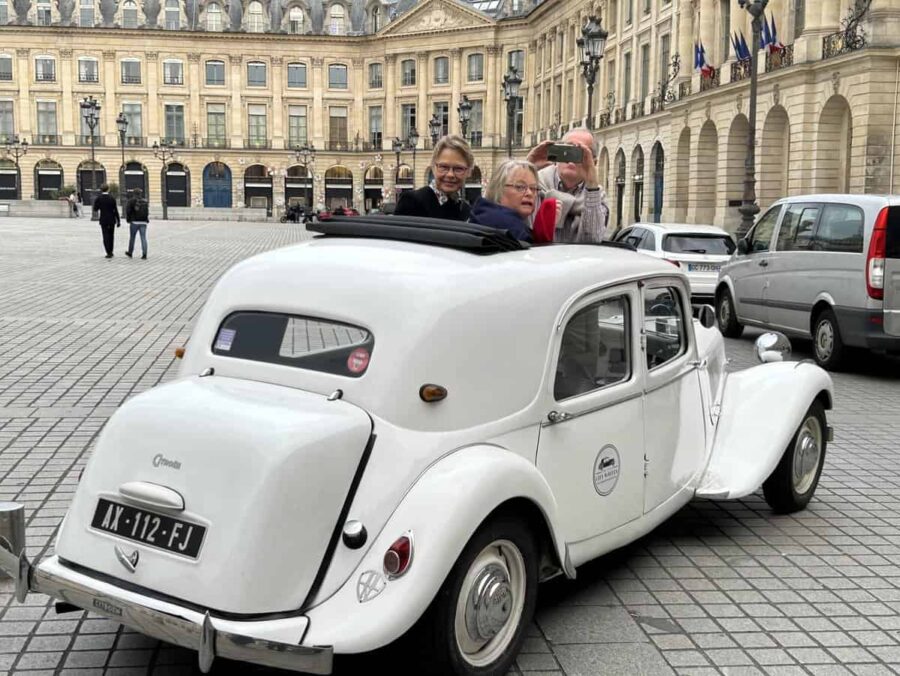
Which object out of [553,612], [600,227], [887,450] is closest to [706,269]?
[887,450]

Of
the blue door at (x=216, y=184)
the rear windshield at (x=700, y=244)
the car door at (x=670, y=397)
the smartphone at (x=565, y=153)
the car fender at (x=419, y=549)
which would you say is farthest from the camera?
the blue door at (x=216, y=184)

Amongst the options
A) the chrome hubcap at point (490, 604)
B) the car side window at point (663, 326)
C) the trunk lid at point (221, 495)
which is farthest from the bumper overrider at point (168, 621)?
the car side window at point (663, 326)

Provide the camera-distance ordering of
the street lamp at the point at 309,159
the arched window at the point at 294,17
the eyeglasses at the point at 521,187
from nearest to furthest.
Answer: the eyeglasses at the point at 521,187 → the street lamp at the point at 309,159 → the arched window at the point at 294,17

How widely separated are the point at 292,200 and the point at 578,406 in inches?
3464

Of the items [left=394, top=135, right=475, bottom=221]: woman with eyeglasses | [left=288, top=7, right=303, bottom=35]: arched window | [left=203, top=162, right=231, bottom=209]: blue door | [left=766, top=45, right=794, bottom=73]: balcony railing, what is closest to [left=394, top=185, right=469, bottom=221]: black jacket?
[left=394, top=135, right=475, bottom=221]: woman with eyeglasses

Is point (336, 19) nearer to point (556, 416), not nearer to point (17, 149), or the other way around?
point (17, 149)

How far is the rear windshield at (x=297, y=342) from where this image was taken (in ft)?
12.0

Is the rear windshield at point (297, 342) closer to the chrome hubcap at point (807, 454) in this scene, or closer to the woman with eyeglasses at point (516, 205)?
the woman with eyeglasses at point (516, 205)

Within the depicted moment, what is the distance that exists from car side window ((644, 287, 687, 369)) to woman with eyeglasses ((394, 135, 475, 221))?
1.36 m

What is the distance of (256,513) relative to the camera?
3162 millimetres

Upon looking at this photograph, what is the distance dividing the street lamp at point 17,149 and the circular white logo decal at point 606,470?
8985 centimetres

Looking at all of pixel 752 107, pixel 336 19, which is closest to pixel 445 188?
pixel 752 107

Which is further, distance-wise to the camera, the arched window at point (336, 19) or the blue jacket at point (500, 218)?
the arched window at point (336, 19)

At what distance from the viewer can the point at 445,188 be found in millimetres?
5777
